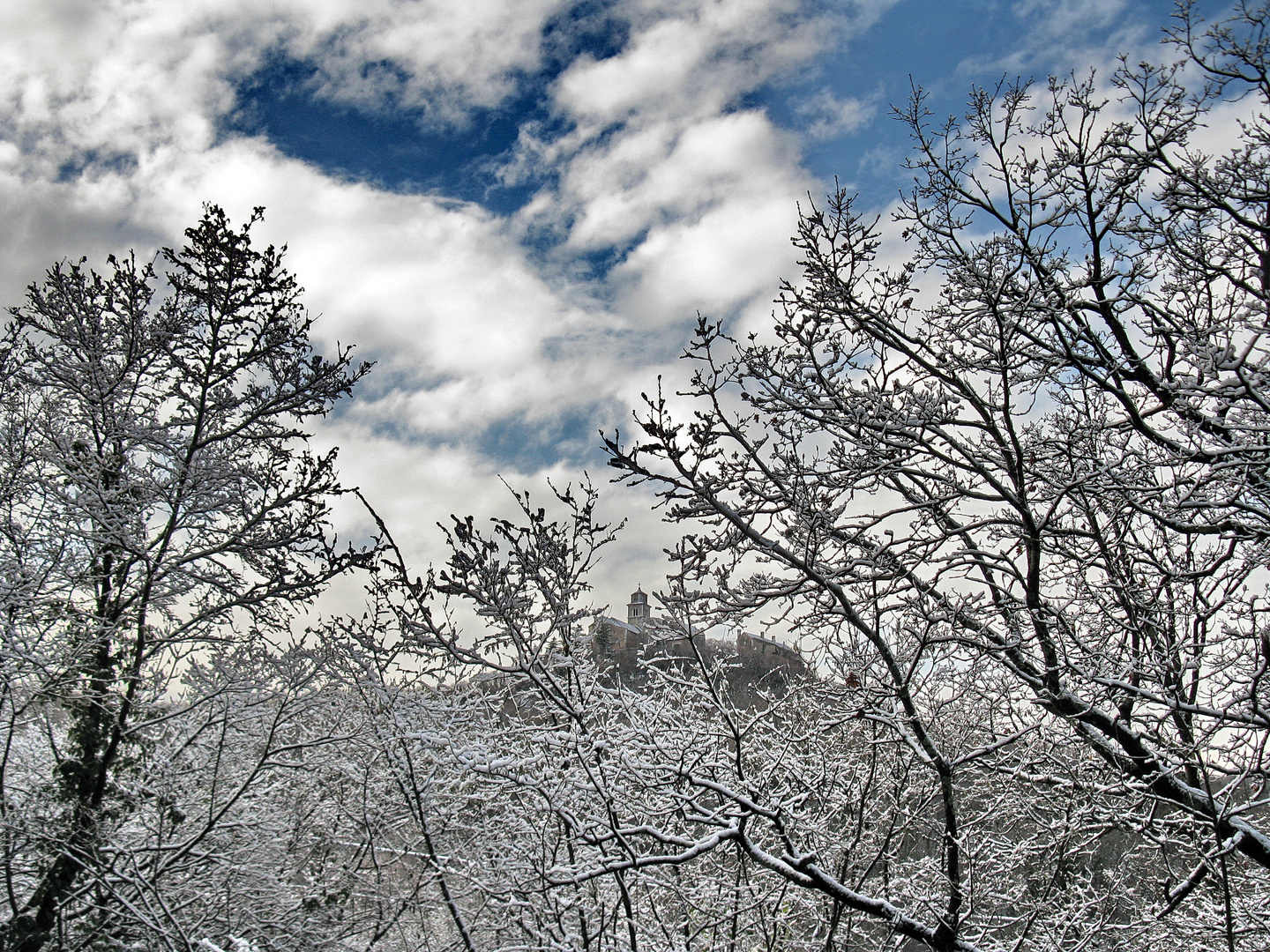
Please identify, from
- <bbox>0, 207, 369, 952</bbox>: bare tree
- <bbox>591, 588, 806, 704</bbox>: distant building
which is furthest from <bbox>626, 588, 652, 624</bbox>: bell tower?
<bbox>0, 207, 369, 952</bbox>: bare tree

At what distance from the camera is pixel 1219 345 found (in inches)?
164

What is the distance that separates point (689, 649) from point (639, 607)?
83.1 inches

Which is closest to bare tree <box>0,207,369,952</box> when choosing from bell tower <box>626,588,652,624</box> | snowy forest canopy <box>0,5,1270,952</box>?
snowy forest canopy <box>0,5,1270,952</box>

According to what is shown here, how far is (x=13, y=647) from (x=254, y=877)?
3.87 meters

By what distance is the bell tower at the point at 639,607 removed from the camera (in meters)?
4.59

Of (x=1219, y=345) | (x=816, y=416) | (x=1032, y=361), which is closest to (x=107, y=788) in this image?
(x=816, y=416)

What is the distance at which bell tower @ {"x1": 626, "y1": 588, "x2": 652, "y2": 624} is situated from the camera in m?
4.59

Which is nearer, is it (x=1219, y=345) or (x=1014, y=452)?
(x=1219, y=345)

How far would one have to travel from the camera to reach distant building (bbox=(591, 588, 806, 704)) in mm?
4625

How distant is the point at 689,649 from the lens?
730 centimetres

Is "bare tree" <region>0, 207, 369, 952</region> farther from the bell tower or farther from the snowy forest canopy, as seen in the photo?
the bell tower

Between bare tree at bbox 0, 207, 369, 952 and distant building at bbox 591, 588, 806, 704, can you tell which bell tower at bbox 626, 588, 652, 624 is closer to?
distant building at bbox 591, 588, 806, 704

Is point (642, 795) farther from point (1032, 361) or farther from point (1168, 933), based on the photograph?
point (1032, 361)

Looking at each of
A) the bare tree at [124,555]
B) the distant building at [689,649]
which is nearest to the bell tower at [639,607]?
the distant building at [689,649]
